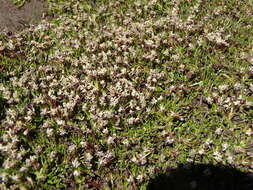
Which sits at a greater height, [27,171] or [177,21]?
[177,21]

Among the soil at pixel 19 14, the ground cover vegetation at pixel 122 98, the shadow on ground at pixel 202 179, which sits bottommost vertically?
the shadow on ground at pixel 202 179

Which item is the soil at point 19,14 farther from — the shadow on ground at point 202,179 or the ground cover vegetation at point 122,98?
the shadow on ground at point 202,179

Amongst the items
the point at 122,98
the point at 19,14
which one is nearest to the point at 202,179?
the point at 122,98

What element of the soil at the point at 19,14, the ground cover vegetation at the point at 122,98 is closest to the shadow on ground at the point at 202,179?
the ground cover vegetation at the point at 122,98

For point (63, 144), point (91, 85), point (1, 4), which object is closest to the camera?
point (63, 144)

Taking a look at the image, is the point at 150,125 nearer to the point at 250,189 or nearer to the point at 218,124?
the point at 218,124

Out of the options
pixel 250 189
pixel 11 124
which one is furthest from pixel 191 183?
pixel 11 124

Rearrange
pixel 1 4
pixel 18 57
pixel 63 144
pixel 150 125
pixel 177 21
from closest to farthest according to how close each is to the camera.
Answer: pixel 63 144
pixel 150 125
pixel 18 57
pixel 177 21
pixel 1 4

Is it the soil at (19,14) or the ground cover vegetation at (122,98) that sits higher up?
the soil at (19,14)
